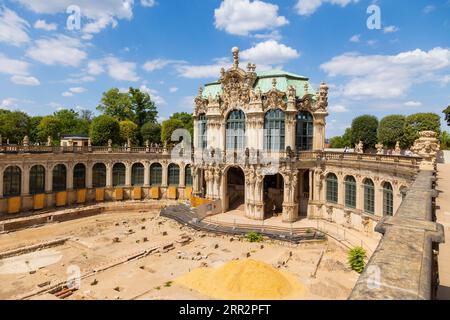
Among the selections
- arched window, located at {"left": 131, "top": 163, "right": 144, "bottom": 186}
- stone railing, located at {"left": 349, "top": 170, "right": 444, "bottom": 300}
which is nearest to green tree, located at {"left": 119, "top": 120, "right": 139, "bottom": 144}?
arched window, located at {"left": 131, "top": 163, "right": 144, "bottom": 186}

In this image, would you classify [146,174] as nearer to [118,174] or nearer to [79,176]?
[118,174]

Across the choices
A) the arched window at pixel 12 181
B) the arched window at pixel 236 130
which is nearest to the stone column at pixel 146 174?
the arched window at pixel 236 130

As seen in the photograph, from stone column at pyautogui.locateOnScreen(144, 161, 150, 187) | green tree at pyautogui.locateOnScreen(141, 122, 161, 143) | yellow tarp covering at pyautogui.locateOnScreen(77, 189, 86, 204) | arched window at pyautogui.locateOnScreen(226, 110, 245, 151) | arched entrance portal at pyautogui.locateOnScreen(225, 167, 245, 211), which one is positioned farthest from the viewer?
green tree at pyautogui.locateOnScreen(141, 122, 161, 143)

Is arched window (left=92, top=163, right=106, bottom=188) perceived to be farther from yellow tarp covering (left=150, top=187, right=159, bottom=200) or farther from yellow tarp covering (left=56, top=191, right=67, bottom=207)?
yellow tarp covering (left=150, top=187, right=159, bottom=200)

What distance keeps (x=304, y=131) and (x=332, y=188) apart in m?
7.91

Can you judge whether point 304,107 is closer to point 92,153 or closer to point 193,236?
point 193,236

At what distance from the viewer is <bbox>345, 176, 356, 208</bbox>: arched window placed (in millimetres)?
32312

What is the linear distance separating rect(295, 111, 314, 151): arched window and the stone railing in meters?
30.7

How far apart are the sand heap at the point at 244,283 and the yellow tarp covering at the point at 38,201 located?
27.9m

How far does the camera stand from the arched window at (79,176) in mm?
43844

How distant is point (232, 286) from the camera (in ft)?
62.4

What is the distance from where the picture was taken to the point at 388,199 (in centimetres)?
2756

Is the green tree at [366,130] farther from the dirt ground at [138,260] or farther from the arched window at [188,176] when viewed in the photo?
the dirt ground at [138,260]

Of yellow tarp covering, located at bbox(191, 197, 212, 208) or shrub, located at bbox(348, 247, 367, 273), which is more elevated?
yellow tarp covering, located at bbox(191, 197, 212, 208)
